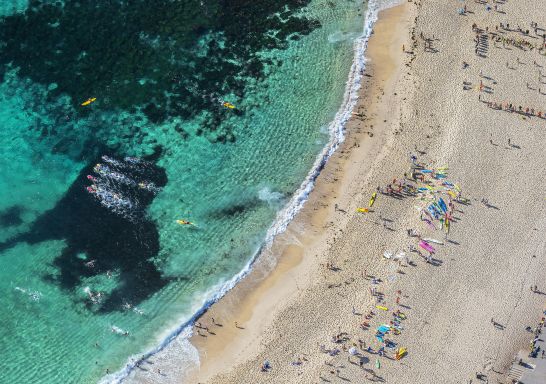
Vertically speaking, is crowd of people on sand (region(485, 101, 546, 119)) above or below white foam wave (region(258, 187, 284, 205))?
above

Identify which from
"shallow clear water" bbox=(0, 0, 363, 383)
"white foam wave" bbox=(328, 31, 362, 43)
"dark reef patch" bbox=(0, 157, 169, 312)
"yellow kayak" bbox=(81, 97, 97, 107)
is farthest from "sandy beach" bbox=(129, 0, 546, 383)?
"yellow kayak" bbox=(81, 97, 97, 107)

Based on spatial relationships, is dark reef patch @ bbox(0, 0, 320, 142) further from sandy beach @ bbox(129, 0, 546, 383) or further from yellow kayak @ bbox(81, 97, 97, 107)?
sandy beach @ bbox(129, 0, 546, 383)

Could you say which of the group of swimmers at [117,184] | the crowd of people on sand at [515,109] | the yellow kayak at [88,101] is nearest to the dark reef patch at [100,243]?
the group of swimmers at [117,184]

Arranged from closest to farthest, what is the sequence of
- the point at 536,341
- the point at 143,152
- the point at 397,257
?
the point at 536,341 → the point at 397,257 → the point at 143,152

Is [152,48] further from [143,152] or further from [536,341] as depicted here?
[536,341]

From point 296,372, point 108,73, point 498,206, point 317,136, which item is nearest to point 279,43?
point 317,136

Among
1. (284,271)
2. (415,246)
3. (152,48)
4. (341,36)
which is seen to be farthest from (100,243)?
(341,36)

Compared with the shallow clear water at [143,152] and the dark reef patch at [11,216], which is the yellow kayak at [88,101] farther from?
the dark reef patch at [11,216]
